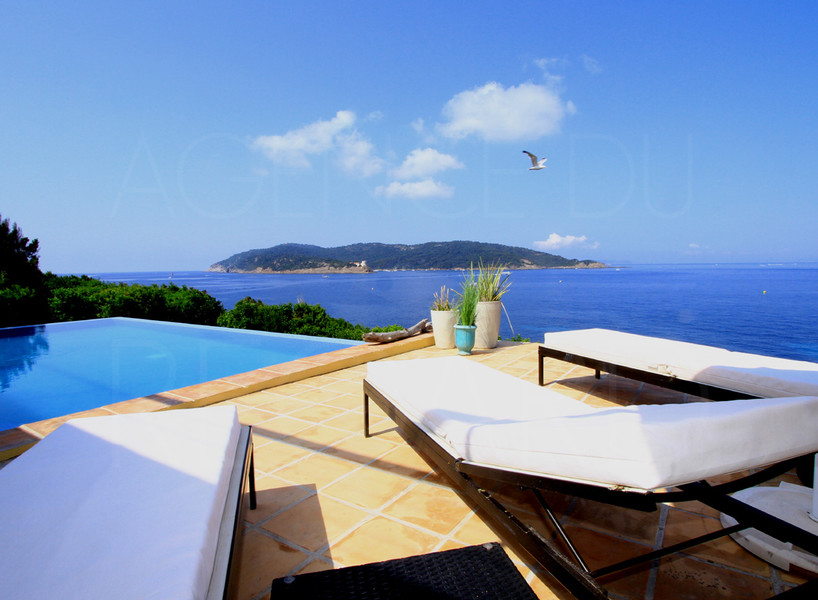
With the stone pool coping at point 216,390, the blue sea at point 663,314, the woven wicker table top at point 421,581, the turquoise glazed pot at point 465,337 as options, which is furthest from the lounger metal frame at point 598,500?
the blue sea at point 663,314

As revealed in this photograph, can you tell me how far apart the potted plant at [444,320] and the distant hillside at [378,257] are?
37.5 m

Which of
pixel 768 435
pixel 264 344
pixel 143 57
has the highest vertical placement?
pixel 143 57

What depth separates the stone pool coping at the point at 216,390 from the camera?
282 centimetres

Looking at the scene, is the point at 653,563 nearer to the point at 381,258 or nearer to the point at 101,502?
the point at 101,502

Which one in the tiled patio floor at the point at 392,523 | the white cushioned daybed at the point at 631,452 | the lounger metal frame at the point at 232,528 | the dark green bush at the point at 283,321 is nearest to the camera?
the lounger metal frame at the point at 232,528

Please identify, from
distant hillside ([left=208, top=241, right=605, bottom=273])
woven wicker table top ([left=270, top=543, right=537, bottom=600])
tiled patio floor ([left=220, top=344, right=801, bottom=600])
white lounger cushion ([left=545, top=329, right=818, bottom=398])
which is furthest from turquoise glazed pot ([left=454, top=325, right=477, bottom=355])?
distant hillside ([left=208, top=241, right=605, bottom=273])

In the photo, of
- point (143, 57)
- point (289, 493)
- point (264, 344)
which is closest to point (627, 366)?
point (289, 493)

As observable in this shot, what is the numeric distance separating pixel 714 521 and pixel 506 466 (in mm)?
1156

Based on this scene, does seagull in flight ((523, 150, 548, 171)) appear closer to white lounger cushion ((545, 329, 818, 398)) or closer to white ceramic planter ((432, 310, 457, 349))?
white ceramic planter ((432, 310, 457, 349))

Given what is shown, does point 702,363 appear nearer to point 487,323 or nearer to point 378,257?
point 487,323

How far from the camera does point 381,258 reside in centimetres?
5834

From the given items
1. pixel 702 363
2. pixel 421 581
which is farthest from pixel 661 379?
pixel 421 581

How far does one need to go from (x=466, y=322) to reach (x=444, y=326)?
44 cm

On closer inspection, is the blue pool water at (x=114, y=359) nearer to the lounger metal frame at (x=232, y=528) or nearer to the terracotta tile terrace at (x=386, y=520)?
the terracotta tile terrace at (x=386, y=520)
